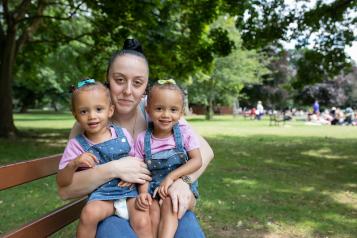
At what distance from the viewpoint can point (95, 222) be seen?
2.76m

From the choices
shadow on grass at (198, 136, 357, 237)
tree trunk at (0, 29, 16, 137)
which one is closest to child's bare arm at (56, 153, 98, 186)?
shadow on grass at (198, 136, 357, 237)

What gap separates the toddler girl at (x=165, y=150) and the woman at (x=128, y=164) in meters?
0.06

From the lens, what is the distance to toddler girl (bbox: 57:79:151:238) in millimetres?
2744

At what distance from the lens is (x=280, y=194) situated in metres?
8.39

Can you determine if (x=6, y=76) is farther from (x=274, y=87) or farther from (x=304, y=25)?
(x=274, y=87)

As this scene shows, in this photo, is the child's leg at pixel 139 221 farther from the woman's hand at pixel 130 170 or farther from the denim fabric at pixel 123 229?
the woman's hand at pixel 130 170

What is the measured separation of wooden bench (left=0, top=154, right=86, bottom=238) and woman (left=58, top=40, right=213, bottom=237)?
0.31 meters

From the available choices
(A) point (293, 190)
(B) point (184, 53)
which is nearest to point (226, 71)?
(B) point (184, 53)

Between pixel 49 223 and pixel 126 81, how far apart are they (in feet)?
3.62

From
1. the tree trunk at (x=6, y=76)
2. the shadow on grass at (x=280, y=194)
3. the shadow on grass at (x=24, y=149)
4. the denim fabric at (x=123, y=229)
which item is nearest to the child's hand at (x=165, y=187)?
the denim fabric at (x=123, y=229)

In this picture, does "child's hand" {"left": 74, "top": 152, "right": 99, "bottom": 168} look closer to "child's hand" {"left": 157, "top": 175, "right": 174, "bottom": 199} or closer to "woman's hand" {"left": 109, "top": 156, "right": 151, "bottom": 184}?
"woman's hand" {"left": 109, "top": 156, "right": 151, "bottom": 184}

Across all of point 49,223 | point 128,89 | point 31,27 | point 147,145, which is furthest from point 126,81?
point 31,27

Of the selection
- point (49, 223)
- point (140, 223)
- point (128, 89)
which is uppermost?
point (128, 89)

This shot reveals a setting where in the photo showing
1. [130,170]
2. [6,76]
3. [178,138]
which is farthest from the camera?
[6,76]
